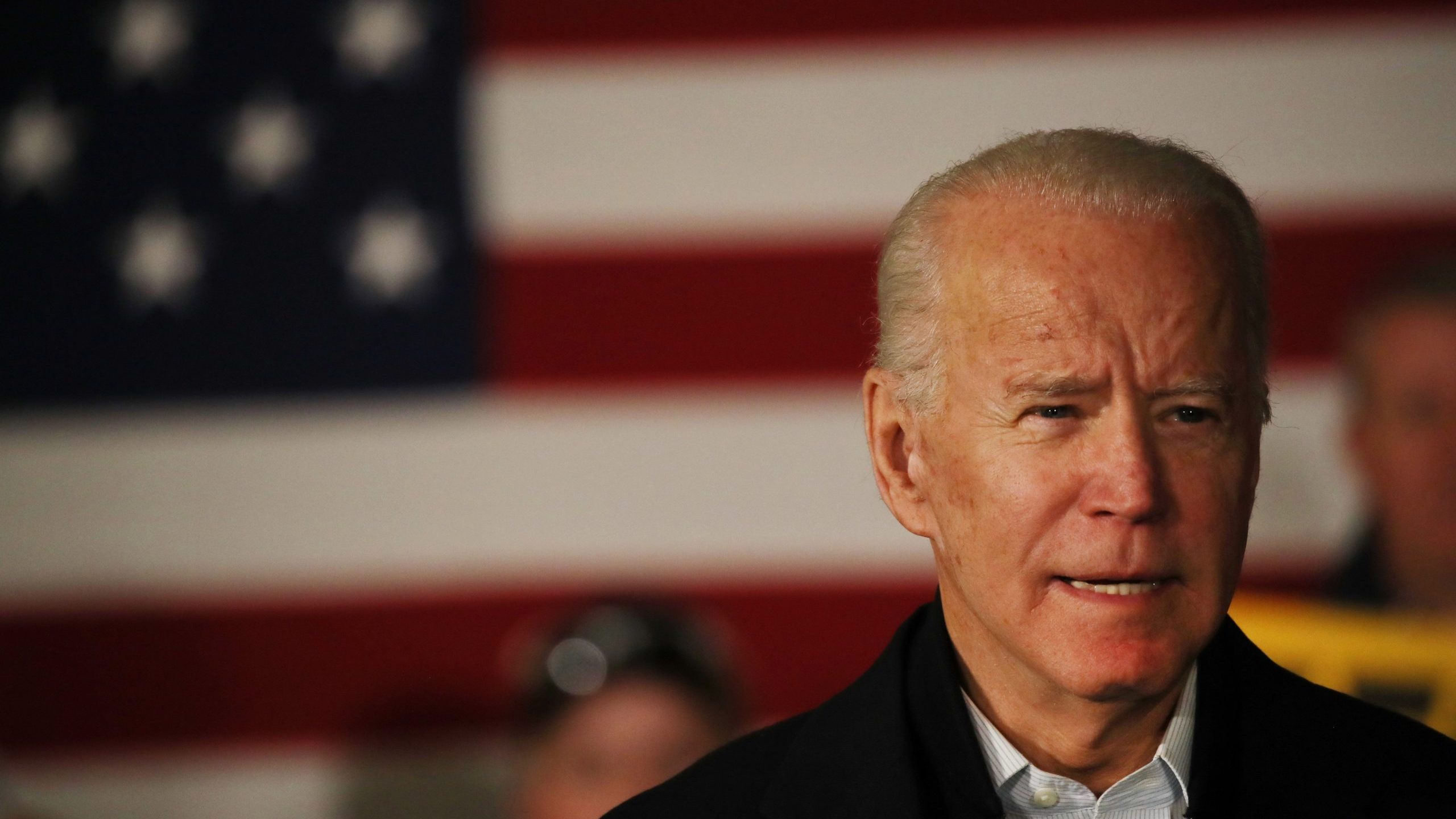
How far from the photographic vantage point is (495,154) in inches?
122

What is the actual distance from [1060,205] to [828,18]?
2208mm

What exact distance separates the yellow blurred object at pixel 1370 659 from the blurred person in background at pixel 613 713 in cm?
82

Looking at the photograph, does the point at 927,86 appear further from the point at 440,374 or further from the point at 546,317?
the point at 440,374

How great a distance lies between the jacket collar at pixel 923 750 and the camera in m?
1.03

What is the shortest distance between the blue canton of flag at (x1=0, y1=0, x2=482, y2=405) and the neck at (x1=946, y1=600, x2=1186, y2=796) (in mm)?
2198

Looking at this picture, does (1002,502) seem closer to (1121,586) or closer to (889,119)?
(1121,586)

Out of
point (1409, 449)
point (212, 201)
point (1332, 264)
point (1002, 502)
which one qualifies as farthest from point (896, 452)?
point (212, 201)

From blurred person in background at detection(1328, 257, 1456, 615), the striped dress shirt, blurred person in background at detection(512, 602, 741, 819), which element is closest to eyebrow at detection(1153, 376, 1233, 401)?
the striped dress shirt

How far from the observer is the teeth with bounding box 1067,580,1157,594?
0.96 m

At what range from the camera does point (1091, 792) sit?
1038 millimetres

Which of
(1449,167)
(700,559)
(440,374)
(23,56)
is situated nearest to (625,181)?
(440,374)

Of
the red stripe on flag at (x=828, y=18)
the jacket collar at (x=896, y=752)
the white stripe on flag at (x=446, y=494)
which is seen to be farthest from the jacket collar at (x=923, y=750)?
the red stripe on flag at (x=828, y=18)

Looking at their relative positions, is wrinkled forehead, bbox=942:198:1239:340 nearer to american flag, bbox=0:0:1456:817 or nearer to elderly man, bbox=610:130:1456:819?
elderly man, bbox=610:130:1456:819

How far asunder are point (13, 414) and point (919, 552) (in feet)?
5.81
